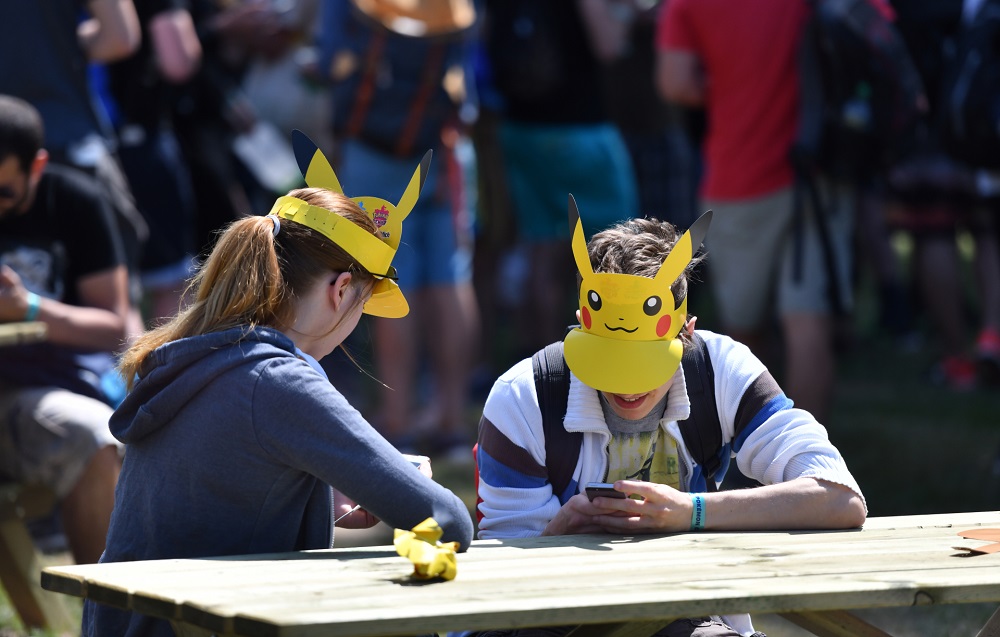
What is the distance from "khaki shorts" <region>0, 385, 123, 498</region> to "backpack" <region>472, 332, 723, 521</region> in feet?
4.55

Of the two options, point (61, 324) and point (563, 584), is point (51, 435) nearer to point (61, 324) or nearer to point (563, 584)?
point (61, 324)

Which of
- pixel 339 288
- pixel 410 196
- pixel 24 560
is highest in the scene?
pixel 410 196

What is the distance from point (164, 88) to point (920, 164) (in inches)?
157

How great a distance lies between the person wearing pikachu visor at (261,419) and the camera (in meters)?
2.33

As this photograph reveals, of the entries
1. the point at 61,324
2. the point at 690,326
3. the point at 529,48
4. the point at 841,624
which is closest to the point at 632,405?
the point at 690,326

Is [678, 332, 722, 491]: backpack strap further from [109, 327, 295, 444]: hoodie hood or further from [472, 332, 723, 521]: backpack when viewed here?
[109, 327, 295, 444]: hoodie hood

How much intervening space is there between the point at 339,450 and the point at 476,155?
5.12 meters

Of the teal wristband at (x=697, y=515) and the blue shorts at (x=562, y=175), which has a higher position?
the teal wristband at (x=697, y=515)

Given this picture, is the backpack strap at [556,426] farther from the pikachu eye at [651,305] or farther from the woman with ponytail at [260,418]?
the woman with ponytail at [260,418]

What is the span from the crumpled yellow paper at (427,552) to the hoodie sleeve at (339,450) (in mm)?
59

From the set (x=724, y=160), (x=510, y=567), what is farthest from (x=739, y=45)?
(x=510, y=567)

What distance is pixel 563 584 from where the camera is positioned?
6.95 ft

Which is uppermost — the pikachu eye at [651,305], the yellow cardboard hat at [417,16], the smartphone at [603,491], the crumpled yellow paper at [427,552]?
the yellow cardboard hat at [417,16]

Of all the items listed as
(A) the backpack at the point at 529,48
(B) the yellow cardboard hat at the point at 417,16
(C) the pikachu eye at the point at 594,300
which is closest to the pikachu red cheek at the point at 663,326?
(C) the pikachu eye at the point at 594,300
